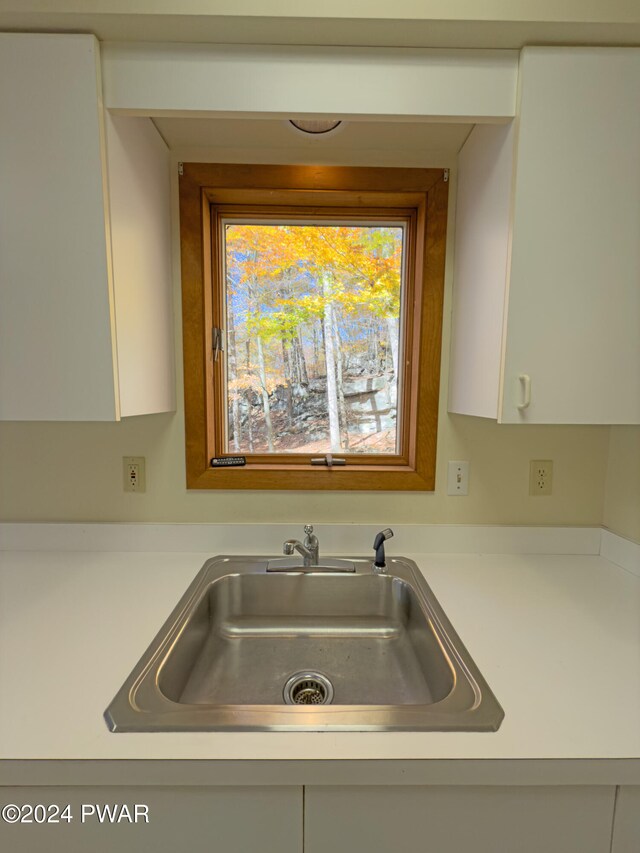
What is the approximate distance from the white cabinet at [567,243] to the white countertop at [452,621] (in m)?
0.47

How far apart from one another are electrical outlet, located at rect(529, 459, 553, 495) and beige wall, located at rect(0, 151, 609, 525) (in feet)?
0.07

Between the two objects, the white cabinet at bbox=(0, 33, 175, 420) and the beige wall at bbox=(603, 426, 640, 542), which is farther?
the beige wall at bbox=(603, 426, 640, 542)

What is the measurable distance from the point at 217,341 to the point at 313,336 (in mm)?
318

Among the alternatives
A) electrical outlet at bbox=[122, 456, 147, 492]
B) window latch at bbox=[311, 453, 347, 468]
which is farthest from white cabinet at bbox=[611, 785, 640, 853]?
electrical outlet at bbox=[122, 456, 147, 492]

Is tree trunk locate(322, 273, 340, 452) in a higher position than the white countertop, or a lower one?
higher

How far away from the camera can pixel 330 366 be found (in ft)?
4.39

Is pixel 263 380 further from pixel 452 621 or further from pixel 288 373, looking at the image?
pixel 452 621

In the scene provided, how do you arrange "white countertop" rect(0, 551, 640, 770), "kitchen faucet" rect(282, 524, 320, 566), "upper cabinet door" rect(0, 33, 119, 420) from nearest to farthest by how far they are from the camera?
1. "white countertop" rect(0, 551, 640, 770)
2. "upper cabinet door" rect(0, 33, 119, 420)
3. "kitchen faucet" rect(282, 524, 320, 566)

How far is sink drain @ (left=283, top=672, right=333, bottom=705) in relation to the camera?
91cm

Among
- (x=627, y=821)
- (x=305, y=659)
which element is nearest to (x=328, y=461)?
(x=305, y=659)

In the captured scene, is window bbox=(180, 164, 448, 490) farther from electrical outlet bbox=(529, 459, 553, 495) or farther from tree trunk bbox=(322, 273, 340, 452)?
electrical outlet bbox=(529, 459, 553, 495)

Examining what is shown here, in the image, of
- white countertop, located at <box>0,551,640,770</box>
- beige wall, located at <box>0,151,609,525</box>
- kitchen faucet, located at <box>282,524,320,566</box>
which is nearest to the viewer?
white countertop, located at <box>0,551,640,770</box>

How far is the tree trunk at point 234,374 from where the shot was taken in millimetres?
1326

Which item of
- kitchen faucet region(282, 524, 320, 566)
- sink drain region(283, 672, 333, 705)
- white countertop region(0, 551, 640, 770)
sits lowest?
sink drain region(283, 672, 333, 705)
